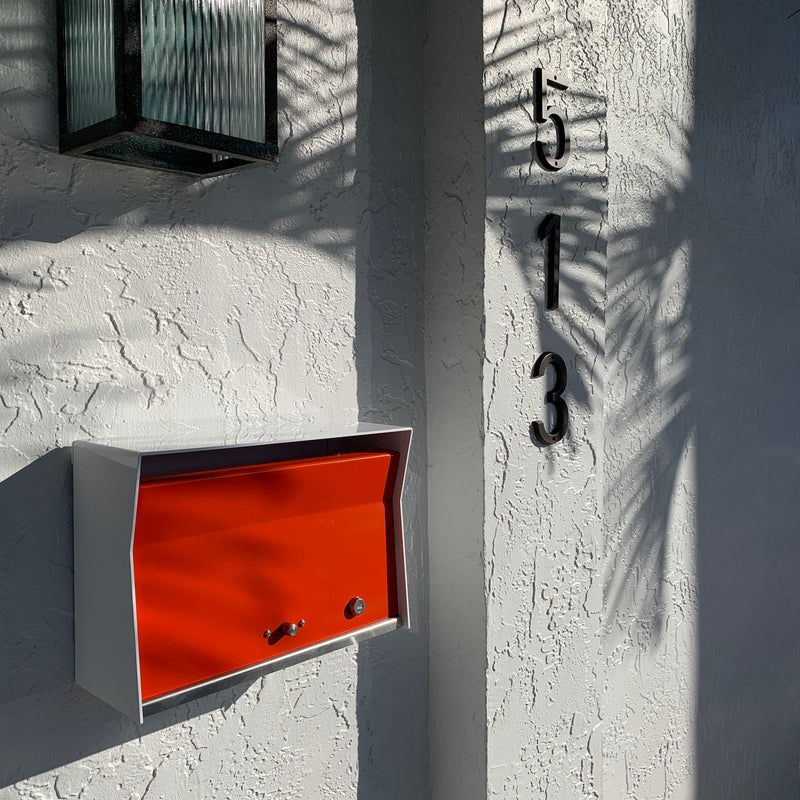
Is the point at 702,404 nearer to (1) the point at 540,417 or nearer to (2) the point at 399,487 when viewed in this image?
(1) the point at 540,417

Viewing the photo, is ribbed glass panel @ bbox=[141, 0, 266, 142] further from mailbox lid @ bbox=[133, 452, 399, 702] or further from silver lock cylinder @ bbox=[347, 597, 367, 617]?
silver lock cylinder @ bbox=[347, 597, 367, 617]

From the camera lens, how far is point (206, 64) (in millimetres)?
1149

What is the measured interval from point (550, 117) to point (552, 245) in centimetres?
27

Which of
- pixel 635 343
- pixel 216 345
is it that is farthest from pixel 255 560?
pixel 635 343

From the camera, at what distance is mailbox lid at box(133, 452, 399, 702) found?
1117 mm

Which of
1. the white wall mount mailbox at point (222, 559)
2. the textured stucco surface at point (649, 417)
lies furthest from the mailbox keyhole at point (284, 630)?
the textured stucco surface at point (649, 417)

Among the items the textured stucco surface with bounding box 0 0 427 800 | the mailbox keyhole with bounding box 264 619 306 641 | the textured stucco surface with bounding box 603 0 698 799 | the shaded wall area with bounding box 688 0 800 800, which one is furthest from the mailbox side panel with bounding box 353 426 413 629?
the shaded wall area with bounding box 688 0 800 800

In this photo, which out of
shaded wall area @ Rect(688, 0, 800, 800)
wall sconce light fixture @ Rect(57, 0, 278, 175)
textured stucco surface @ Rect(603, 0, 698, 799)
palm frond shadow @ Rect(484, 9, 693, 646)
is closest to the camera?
wall sconce light fixture @ Rect(57, 0, 278, 175)

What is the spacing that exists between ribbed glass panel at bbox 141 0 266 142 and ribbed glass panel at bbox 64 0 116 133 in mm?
53

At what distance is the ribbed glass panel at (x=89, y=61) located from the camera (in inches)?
42.5

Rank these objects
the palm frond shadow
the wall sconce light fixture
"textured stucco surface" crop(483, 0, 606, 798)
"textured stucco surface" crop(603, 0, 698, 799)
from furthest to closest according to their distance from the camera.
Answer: "textured stucco surface" crop(603, 0, 698, 799), the palm frond shadow, "textured stucco surface" crop(483, 0, 606, 798), the wall sconce light fixture

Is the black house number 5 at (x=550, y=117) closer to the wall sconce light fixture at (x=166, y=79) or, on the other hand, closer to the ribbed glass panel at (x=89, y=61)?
the wall sconce light fixture at (x=166, y=79)

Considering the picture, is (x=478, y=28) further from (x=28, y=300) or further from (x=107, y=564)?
(x=107, y=564)

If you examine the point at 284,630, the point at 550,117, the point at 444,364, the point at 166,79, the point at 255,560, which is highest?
the point at 550,117
